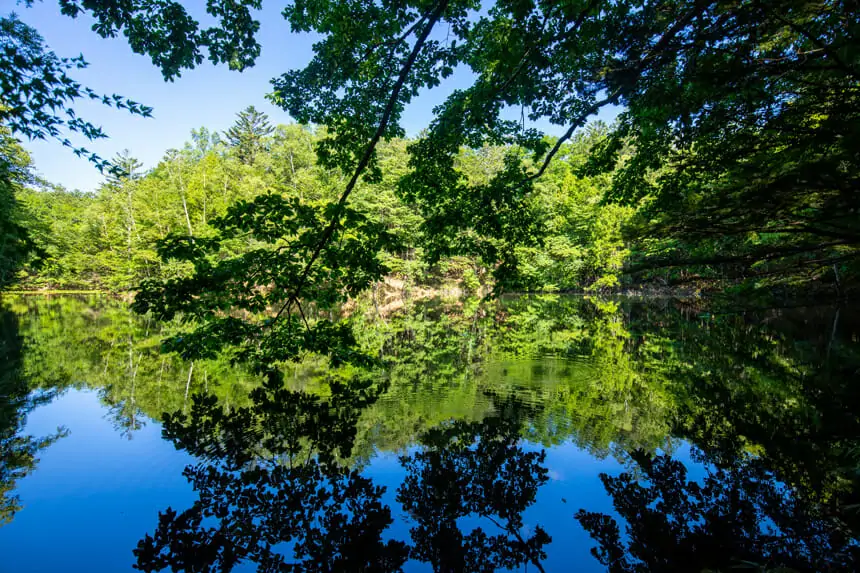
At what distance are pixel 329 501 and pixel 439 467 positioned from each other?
1.64 metres

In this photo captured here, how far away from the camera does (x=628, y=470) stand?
5.35 m

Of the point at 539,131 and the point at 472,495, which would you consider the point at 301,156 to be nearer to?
the point at 539,131

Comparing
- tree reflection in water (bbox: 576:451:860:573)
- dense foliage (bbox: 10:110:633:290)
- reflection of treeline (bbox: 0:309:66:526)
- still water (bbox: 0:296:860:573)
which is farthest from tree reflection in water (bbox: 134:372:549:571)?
dense foliage (bbox: 10:110:633:290)

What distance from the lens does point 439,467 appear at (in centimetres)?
538

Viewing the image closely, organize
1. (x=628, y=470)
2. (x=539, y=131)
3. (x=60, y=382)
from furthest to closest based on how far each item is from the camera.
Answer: (x=60, y=382) < (x=539, y=131) < (x=628, y=470)

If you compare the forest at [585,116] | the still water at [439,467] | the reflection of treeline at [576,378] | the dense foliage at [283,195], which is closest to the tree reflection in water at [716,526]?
the still water at [439,467]

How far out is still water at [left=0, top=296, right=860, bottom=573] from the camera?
3830 millimetres

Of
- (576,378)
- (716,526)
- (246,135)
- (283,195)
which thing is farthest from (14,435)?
(246,135)

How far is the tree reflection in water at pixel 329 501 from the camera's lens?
12.4ft

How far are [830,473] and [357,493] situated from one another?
21.4 ft

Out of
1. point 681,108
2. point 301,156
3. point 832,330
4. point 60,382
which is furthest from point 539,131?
point 301,156

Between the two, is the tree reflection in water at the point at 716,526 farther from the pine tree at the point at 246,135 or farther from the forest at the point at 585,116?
the pine tree at the point at 246,135

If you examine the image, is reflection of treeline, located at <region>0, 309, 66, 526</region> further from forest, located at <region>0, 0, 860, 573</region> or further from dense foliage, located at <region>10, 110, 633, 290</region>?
dense foliage, located at <region>10, 110, 633, 290</region>

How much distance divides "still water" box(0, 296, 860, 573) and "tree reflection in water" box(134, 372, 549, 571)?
3 centimetres
